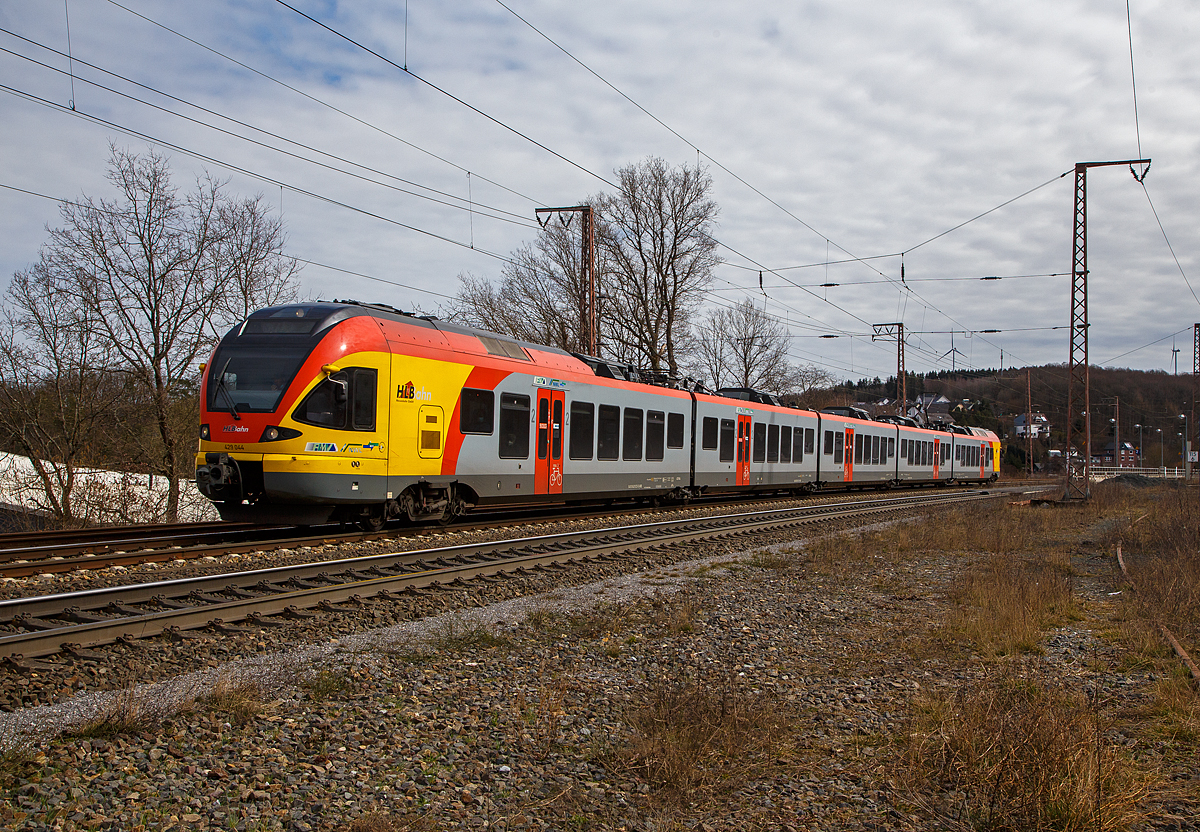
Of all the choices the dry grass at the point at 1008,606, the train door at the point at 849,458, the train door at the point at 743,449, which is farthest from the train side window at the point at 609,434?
the train door at the point at 849,458

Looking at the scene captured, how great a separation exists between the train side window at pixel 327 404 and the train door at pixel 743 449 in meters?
13.9

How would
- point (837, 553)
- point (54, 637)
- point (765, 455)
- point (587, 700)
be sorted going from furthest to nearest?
point (765, 455) → point (837, 553) → point (54, 637) → point (587, 700)

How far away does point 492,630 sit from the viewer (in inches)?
271

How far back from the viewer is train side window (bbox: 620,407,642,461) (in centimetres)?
1770

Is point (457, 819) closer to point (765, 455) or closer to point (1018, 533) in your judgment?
point (1018, 533)

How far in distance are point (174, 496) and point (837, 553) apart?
15984 mm

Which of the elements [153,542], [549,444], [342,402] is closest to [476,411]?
[549,444]

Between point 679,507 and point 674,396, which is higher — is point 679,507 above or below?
below

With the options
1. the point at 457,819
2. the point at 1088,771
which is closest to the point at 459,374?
the point at 457,819

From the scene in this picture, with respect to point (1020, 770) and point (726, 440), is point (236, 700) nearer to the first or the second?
point (1020, 770)

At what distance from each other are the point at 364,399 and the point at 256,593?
14.2 feet

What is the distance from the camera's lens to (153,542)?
35.1 feet

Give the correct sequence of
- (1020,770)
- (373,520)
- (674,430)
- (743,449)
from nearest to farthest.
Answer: (1020,770) < (373,520) < (674,430) < (743,449)

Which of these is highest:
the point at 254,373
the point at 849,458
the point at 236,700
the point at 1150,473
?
the point at 254,373
